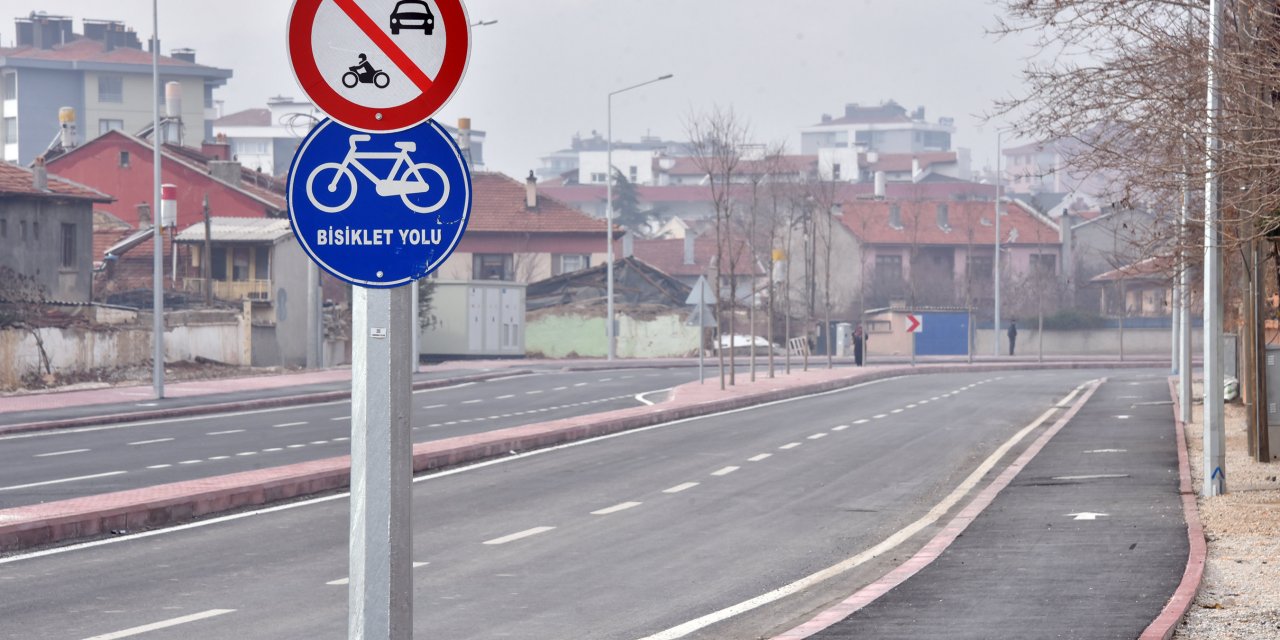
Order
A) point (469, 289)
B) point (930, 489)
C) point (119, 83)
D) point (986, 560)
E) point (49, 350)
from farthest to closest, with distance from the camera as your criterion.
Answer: point (119, 83), point (469, 289), point (49, 350), point (930, 489), point (986, 560)

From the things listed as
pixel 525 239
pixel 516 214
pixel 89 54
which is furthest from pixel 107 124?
pixel 525 239

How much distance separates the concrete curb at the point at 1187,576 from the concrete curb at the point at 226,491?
9.03 meters

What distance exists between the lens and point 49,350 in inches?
1574

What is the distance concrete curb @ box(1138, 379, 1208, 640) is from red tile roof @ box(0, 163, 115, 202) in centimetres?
4019

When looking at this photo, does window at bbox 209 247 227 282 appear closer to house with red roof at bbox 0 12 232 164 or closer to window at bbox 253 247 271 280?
window at bbox 253 247 271 280

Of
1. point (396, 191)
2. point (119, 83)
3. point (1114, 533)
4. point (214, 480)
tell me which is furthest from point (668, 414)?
point (119, 83)

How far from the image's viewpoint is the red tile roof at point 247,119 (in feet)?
581

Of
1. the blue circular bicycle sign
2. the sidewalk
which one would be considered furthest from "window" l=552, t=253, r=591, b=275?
the blue circular bicycle sign

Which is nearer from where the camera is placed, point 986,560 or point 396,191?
point 396,191

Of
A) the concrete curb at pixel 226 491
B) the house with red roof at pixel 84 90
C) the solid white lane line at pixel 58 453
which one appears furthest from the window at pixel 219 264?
the house with red roof at pixel 84 90

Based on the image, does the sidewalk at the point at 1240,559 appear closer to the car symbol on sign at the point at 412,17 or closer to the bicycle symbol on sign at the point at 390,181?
the bicycle symbol on sign at the point at 390,181

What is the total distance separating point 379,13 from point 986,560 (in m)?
9.09

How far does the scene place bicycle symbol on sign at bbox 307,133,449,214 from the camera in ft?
14.8

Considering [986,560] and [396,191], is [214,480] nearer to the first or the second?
[986,560]
